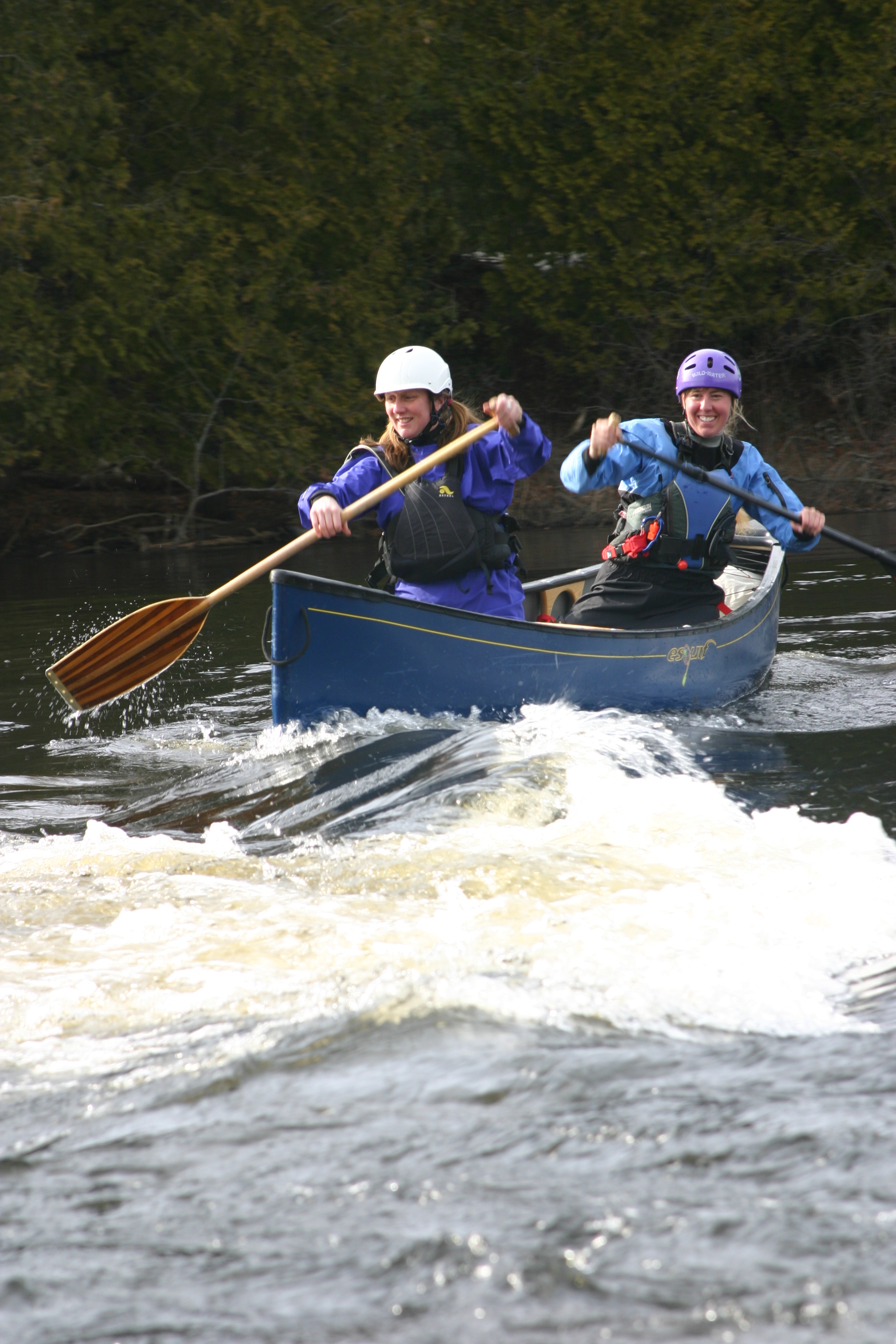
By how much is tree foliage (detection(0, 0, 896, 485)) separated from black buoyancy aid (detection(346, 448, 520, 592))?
8.91 m

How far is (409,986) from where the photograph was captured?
2.50 m

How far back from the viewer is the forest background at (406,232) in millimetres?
13836

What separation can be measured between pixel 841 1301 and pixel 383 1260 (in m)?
0.58

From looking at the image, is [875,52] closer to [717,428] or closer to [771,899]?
Answer: [717,428]

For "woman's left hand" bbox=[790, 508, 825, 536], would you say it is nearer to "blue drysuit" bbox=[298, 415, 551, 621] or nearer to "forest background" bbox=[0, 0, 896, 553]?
"blue drysuit" bbox=[298, 415, 551, 621]

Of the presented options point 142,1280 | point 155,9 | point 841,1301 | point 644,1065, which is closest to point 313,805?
point 644,1065

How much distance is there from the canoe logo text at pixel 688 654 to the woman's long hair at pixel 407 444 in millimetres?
1284

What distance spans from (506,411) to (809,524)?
5.66ft

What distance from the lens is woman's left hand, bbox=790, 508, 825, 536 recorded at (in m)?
5.72

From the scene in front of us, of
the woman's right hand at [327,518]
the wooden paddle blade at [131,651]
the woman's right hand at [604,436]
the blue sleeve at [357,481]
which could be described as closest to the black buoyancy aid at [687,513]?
the woman's right hand at [604,436]

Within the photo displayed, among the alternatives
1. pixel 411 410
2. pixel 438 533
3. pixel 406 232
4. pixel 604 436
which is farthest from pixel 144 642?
pixel 406 232

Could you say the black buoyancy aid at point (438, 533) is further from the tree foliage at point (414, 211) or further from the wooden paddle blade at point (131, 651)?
the tree foliage at point (414, 211)

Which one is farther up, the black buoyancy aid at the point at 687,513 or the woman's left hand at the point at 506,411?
the woman's left hand at the point at 506,411

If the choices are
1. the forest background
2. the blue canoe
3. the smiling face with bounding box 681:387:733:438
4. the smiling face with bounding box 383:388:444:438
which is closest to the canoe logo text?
the blue canoe
